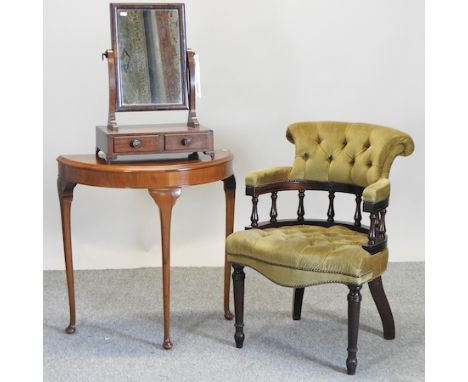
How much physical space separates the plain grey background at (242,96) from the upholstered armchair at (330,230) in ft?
3.33

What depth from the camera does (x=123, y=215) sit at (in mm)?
4770

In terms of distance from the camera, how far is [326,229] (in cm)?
354

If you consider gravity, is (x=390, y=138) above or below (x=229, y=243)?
above

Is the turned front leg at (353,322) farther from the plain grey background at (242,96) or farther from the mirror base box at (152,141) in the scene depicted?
the plain grey background at (242,96)

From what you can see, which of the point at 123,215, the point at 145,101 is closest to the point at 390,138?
the point at 145,101

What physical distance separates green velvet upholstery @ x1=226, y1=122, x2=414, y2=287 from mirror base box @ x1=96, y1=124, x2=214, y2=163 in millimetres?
285

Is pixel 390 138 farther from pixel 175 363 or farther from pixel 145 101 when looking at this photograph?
pixel 175 363

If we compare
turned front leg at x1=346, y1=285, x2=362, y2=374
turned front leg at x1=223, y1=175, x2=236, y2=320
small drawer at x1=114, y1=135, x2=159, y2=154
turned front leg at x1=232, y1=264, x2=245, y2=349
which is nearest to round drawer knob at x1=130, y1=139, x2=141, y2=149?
small drawer at x1=114, y1=135, x2=159, y2=154

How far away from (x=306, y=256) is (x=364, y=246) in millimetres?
244

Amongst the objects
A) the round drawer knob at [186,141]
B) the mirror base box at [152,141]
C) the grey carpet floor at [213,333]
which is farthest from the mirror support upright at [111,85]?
the grey carpet floor at [213,333]

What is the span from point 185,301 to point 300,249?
1.21m

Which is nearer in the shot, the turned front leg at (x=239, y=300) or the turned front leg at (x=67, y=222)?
the turned front leg at (x=239, y=300)

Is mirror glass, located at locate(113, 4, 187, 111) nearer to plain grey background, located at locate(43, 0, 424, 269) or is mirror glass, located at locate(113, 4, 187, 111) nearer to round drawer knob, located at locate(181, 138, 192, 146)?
round drawer knob, located at locate(181, 138, 192, 146)

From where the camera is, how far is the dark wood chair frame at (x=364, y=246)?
122 inches
